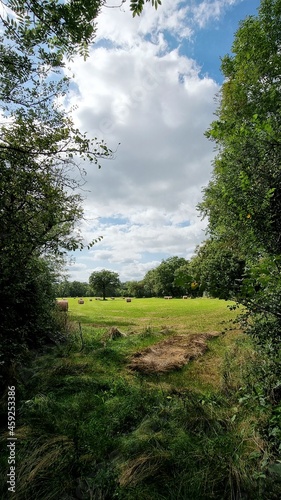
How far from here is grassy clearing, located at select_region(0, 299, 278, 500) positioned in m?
2.91

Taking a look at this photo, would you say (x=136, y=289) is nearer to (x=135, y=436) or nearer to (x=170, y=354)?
(x=170, y=354)

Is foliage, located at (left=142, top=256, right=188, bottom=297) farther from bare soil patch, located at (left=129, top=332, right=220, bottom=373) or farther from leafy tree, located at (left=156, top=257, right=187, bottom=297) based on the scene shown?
bare soil patch, located at (left=129, top=332, right=220, bottom=373)

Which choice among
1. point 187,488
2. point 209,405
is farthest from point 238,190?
point 187,488

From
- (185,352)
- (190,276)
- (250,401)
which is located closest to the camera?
(190,276)

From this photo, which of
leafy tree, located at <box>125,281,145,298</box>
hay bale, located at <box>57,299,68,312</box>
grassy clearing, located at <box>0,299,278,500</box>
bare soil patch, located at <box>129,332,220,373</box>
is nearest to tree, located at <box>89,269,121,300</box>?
leafy tree, located at <box>125,281,145,298</box>

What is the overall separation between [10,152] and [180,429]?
5545mm

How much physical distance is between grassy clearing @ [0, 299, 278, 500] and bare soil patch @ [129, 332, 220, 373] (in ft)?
1.37

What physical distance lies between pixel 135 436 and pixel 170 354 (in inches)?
196

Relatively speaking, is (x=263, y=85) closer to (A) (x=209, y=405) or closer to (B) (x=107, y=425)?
(A) (x=209, y=405)

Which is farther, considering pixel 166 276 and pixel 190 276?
pixel 166 276

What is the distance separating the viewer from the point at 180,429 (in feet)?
13.6

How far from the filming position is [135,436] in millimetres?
4000

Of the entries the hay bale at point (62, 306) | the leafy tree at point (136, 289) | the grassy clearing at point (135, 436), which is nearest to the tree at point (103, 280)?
the leafy tree at point (136, 289)

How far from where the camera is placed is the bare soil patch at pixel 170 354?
25.0ft
